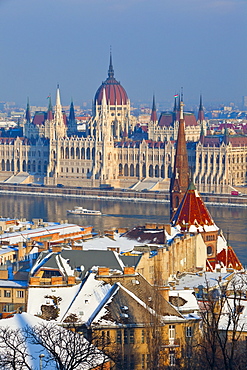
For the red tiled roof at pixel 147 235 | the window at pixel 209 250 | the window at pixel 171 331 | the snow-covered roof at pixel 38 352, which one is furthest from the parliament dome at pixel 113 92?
the snow-covered roof at pixel 38 352

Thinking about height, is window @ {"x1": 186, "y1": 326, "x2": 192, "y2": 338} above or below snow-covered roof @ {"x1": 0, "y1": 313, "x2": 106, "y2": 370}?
below

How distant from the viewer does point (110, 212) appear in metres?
74.0

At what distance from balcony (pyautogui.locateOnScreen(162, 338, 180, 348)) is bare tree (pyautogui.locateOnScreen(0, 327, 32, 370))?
3.39 metres

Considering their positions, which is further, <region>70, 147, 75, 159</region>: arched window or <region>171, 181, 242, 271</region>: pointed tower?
<region>70, 147, 75, 159</region>: arched window

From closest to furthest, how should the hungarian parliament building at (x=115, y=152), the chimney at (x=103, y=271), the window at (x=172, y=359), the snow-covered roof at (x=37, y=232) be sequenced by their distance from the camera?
the window at (x=172, y=359)
the chimney at (x=103, y=271)
the snow-covered roof at (x=37, y=232)
the hungarian parliament building at (x=115, y=152)

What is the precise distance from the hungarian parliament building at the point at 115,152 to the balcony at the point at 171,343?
6374 cm

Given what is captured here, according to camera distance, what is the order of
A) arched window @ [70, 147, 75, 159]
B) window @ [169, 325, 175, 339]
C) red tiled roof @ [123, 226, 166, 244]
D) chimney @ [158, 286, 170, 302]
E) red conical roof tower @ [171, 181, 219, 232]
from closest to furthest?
window @ [169, 325, 175, 339] < chimney @ [158, 286, 170, 302] < red tiled roof @ [123, 226, 166, 244] < red conical roof tower @ [171, 181, 219, 232] < arched window @ [70, 147, 75, 159]

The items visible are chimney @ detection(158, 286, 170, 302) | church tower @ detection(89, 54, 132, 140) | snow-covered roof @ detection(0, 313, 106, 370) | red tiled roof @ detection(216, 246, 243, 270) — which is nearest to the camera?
snow-covered roof @ detection(0, 313, 106, 370)

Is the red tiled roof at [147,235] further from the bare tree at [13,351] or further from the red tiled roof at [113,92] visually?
the red tiled roof at [113,92]

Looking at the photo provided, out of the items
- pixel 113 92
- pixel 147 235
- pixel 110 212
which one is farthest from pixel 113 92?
pixel 147 235

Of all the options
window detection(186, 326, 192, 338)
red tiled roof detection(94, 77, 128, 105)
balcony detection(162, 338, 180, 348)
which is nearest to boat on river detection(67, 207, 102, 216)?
red tiled roof detection(94, 77, 128, 105)

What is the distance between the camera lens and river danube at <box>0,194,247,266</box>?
63884 mm

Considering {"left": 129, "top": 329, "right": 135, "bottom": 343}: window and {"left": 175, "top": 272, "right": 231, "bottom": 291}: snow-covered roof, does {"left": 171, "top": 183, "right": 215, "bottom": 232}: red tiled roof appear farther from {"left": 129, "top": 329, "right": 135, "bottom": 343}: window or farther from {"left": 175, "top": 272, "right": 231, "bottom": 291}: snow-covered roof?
{"left": 129, "top": 329, "right": 135, "bottom": 343}: window

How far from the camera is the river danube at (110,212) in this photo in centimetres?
6388
